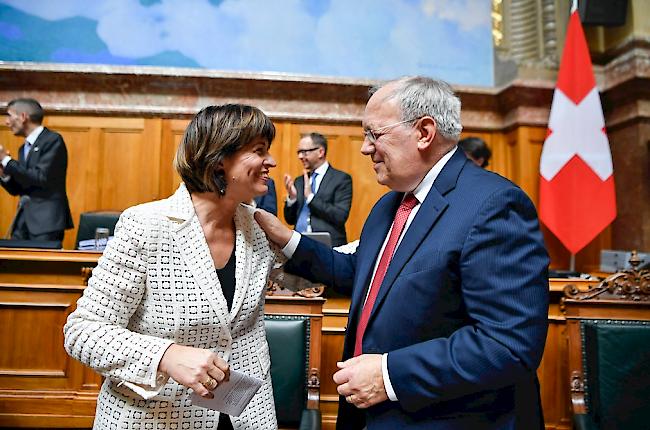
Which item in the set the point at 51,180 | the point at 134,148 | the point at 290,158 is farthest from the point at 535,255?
the point at 134,148

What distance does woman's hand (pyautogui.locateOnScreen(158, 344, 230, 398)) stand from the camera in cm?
105

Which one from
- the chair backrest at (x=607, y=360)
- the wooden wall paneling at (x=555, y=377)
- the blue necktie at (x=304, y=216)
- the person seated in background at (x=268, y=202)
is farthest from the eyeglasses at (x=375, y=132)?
the person seated in background at (x=268, y=202)

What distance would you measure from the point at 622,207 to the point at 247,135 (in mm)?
4645

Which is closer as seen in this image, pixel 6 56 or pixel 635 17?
pixel 635 17

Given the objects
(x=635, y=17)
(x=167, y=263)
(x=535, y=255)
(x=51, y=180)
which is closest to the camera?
(x=535, y=255)

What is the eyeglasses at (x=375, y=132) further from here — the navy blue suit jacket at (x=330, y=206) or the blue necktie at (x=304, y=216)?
the blue necktie at (x=304, y=216)

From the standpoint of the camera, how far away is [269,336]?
6.68 feet

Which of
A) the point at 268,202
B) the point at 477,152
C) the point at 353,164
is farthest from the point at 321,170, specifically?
the point at 353,164

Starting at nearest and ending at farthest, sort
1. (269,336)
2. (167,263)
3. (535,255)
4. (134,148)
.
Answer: (535,255) < (167,263) < (269,336) < (134,148)

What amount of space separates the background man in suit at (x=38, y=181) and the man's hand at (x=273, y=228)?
2.85 metres

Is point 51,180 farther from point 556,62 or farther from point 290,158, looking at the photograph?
point 556,62

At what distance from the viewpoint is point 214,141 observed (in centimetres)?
127

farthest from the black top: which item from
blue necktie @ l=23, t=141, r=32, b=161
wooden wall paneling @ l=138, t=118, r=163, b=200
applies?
wooden wall paneling @ l=138, t=118, r=163, b=200

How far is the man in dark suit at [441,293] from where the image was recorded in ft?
3.40
